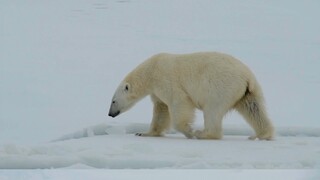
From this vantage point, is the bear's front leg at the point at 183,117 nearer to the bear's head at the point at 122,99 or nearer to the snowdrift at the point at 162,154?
the snowdrift at the point at 162,154

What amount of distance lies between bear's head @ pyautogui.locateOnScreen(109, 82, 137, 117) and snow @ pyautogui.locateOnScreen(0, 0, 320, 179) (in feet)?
0.63

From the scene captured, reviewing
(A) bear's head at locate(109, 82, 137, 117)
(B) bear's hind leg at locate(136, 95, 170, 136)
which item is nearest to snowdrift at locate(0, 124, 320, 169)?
(B) bear's hind leg at locate(136, 95, 170, 136)

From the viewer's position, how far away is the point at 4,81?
6.15 m

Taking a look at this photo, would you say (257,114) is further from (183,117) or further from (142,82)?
(142,82)

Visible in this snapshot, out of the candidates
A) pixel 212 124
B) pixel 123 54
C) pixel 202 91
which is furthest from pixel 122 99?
pixel 123 54

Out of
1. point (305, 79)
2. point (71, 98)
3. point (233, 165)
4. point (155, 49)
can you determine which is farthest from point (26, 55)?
point (233, 165)

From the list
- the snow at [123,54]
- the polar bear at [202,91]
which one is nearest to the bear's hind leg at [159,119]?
the polar bear at [202,91]

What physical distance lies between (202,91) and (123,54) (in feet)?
6.24

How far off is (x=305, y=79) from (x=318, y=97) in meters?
0.27

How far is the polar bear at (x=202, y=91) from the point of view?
15.5 feet

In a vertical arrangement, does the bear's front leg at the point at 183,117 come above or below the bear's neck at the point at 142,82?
below

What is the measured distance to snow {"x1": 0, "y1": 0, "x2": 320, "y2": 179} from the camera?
552 cm

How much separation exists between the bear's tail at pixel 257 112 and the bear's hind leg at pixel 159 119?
0.59 metres
